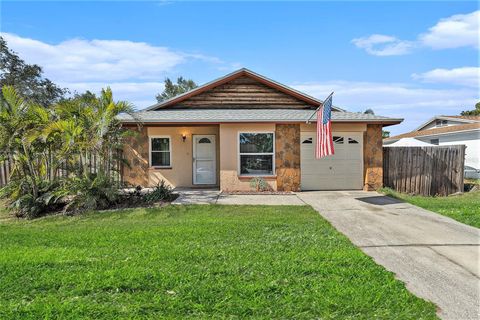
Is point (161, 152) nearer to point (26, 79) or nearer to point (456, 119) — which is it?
point (26, 79)

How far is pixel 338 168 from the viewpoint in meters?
12.4

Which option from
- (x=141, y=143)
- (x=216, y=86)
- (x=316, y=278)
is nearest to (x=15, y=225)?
(x=141, y=143)

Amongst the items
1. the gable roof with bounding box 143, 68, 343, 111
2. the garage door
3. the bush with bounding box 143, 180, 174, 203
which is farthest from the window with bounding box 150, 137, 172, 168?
the garage door

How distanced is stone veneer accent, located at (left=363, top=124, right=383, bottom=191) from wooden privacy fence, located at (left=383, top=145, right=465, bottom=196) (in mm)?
729

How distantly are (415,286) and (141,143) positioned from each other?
11121mm

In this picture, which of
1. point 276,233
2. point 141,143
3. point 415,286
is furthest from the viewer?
point 141,143

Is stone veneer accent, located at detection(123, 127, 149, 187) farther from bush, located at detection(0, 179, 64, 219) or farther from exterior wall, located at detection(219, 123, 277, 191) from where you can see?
bush, located at detection(0, 179, 64, 219)

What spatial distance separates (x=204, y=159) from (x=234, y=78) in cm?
415

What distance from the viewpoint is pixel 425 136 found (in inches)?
984

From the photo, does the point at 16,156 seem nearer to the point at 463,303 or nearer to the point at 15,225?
the point at 15,225

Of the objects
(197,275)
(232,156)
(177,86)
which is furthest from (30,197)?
(177,86)

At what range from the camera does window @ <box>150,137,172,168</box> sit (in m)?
13.1

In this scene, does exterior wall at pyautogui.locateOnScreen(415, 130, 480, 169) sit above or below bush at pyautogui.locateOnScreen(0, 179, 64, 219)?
above

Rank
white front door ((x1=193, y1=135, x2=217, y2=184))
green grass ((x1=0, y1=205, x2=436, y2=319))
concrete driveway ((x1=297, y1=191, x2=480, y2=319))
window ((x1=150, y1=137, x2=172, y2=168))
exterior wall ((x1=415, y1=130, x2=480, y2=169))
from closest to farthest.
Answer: green grass ((x1=0, y1=205, x2=436, y2=319)), concrete driveway ((x1=297, y1=191, x2=480, y2=319)), window ((x1=150, y1=137, x2=172, y2=168)), white front door ((x1=193, y1=135, x2=217, y2=184)), exterior wall ((x1=415, y1=130, x2=480, y2=169))
